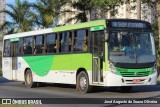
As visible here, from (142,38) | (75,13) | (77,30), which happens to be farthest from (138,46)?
(75,13)

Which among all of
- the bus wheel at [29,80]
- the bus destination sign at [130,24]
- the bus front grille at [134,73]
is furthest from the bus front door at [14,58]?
the bus front grille at [134,73]

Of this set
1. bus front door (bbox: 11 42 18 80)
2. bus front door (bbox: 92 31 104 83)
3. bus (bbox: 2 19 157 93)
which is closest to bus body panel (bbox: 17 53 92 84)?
bus (bbox: 2 19 157 93)

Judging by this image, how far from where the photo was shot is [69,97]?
1777 cm

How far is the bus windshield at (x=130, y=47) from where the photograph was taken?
18375 millimetres

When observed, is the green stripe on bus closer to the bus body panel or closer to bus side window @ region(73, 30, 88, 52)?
the bus body panel

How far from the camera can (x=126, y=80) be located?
18.4m

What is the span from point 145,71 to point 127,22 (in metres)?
2.13

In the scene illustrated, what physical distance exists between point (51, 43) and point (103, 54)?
4.65 m

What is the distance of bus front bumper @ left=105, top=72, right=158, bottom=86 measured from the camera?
18184 millimetres

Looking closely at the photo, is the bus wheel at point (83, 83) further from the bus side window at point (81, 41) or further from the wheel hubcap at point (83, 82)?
the bus side window at point (81, 41)

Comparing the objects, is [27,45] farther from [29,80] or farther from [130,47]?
[130,47]

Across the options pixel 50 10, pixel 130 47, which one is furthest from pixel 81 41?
pixel 50 10

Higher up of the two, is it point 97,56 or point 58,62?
point 97,56

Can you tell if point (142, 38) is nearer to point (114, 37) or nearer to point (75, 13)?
point (114, 37)
